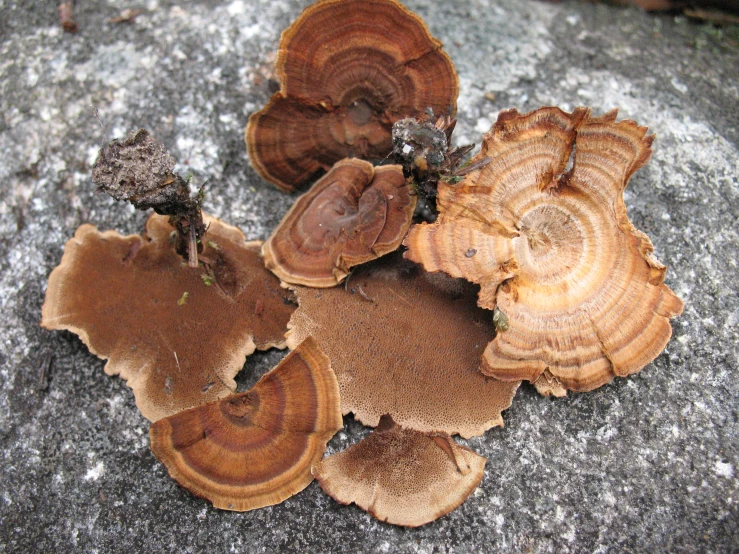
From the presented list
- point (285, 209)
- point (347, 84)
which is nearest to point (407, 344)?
point (285, 209)

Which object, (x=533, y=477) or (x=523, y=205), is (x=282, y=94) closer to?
(x=523, y=205)

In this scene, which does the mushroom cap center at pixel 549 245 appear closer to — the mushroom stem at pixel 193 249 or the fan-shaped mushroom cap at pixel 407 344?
the fan-shaped mushroom cap at pixel 407 344

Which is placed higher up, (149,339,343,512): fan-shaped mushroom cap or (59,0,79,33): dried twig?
(59,0,79,33): dried twig

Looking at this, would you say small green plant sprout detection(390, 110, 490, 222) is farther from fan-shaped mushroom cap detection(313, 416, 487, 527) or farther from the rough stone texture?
fan-shaped mushroom cap detection(313, 416, 487, 527)

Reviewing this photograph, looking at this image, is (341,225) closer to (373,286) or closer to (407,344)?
(373,286)

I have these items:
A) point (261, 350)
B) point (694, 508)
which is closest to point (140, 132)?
point (261, 350)

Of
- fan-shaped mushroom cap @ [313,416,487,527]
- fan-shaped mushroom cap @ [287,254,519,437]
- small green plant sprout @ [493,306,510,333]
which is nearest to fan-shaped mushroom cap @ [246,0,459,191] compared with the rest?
fan-shaped mushroom cap @ [287,254,519,437]

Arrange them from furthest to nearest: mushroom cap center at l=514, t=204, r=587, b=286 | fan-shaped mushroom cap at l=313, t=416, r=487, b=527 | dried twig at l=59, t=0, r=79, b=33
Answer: dried twig at l=59, t=0, r=79, b=33
mushroom cap center at l=514, t=204, r=587, b=286
fan-shaped mushroom cap at l=313, t=416, r=487, b=527

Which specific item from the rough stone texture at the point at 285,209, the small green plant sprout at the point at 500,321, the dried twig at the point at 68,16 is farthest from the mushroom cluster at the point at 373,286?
the dried twig at the point at 68,16

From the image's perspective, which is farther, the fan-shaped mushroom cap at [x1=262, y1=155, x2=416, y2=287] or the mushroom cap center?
the fan-shaped mushroom cap at [x1=262, y1=155, x2=416, y2=287]
